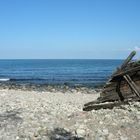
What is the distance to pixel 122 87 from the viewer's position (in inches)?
588

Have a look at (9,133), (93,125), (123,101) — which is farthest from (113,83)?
(9,133)

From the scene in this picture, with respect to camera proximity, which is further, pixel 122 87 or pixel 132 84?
pixel 122 87

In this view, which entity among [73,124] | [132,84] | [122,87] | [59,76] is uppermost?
[132,84]

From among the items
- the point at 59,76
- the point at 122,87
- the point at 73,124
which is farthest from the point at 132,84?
the point at 59,76

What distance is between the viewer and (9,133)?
11.3m

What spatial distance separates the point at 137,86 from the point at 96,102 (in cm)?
198

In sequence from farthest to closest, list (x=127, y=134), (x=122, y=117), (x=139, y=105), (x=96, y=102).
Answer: (x=96, y=102) → (x=139, y=105) → (x=122, y=117) → (x=127, y=134)

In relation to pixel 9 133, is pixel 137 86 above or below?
above

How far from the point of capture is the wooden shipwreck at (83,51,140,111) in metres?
14.4

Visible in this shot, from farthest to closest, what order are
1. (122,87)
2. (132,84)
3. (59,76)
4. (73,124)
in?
(59,76) → (122,87) → (132,84) → (73,124)

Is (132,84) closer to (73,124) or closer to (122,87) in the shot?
(122,87)

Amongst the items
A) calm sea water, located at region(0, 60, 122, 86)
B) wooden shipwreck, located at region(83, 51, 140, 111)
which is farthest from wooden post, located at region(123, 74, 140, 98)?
calm sea water, located at region(0, 60, 122, 86)

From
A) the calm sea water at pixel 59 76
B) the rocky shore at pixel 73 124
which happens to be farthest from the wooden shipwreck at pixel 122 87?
the calm sea water at pixel 59 76

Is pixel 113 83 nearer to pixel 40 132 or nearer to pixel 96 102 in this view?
pixel 96 102
